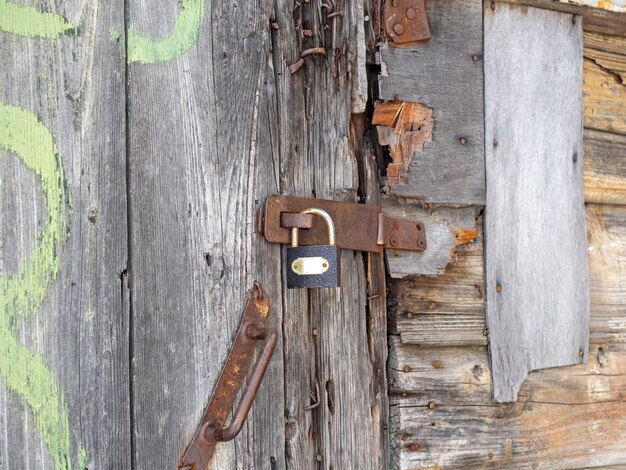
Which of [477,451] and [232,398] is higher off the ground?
[232,398]

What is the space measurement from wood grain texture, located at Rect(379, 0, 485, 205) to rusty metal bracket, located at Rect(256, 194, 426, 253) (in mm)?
74

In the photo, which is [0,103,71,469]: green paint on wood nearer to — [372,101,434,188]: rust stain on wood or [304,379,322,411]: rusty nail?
[304,379,322,411]: rusty nail

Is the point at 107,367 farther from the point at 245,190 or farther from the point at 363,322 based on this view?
the point at 363,322

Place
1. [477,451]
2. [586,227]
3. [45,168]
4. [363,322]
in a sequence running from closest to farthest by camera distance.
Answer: [45,168] < [363,322] < [477,451] < [586,227]

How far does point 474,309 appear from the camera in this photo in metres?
1.68

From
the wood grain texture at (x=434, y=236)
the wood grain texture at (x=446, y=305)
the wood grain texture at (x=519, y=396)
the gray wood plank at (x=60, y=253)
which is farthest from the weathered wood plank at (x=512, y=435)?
the gray wood plank at (x=60, y=253)

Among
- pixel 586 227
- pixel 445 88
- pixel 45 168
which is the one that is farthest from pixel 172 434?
pixel 586 227

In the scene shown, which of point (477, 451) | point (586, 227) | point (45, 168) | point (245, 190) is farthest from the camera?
point (586, 227)

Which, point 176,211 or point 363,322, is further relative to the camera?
point 363,322

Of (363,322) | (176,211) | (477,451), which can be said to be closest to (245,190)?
(176,211)

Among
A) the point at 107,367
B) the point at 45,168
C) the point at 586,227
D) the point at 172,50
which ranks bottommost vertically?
the point at 107,367

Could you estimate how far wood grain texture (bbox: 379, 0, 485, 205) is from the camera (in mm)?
1568

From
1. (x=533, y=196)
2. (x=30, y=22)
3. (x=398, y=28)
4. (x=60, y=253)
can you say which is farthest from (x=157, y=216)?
(x=533, y=196)

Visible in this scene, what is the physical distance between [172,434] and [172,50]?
0.68 m
